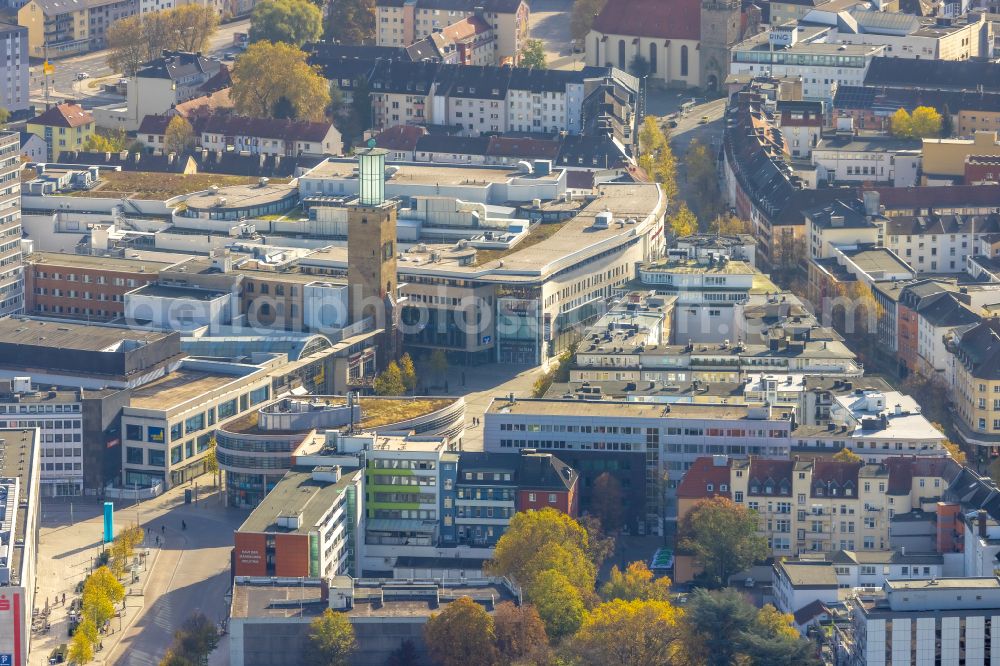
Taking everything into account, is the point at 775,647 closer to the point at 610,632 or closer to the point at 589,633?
the point at 610,632

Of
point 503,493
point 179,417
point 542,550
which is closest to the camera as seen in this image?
point 542,550

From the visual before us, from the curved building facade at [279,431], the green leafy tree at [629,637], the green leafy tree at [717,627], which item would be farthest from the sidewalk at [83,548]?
the green leafy tree at [717,627]

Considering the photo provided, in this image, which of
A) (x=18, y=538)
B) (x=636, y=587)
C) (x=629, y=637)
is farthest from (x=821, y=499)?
(x=18, y=538)

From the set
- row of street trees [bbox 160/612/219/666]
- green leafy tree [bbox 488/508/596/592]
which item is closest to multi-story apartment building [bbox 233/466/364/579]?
row of street trees [bbox 160/612/219/666]

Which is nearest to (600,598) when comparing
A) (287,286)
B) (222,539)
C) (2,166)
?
(222,539)

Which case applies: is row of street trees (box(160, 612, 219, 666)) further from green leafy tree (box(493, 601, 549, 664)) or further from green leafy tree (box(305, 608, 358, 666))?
green leafy tree (box(493, 601, 549, 664))

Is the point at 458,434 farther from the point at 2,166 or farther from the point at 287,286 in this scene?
the point at 2,166
